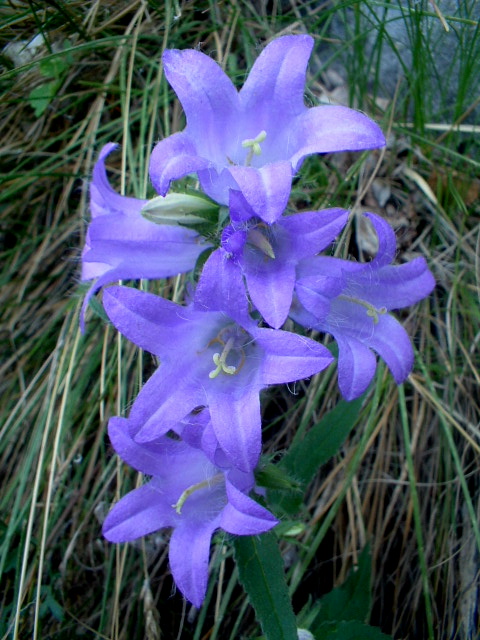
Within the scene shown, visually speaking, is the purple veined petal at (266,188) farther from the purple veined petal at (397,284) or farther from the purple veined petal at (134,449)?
the purple veined petal at (134,449)

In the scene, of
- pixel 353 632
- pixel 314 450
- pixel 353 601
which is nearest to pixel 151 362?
pixel 314 450

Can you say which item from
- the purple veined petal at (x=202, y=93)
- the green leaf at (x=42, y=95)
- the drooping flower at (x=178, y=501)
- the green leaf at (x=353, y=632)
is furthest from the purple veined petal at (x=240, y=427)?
the green leaf at (x=42, y=95)

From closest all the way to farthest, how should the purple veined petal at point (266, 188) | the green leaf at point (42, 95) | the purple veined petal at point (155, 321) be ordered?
the purple veined petal at point (266, 188) < the purple veined petal at point (155, 321) < the green leaf at point (42, 95)

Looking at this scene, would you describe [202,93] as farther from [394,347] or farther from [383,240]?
[394,347]

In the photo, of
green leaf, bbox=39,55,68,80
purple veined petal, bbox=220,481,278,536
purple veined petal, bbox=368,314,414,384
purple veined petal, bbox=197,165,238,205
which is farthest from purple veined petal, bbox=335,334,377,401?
green leaf, bbox=39,55,68,80

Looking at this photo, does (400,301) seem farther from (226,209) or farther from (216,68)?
(216,68)

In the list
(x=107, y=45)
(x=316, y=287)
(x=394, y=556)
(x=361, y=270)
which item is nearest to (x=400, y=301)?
(x=361, y=270)
